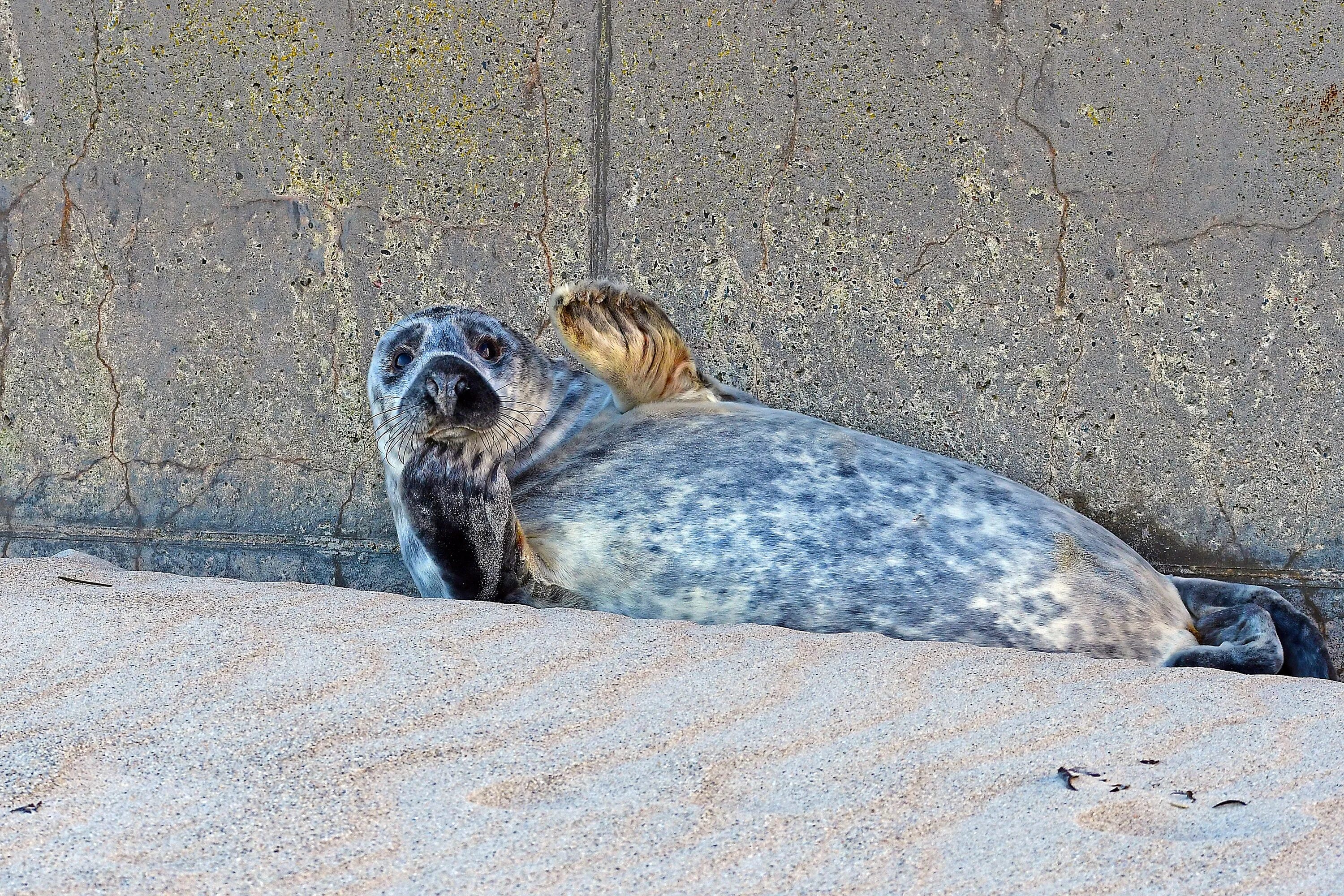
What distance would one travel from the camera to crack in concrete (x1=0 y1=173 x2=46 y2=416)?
3.71m

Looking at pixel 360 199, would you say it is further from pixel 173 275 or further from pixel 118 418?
pixel 118 418

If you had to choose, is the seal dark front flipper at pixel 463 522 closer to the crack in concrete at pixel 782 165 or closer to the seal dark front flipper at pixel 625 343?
the seal dark front flipper at pixel 625 343

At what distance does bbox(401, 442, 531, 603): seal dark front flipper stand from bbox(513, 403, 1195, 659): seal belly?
0.15 metres

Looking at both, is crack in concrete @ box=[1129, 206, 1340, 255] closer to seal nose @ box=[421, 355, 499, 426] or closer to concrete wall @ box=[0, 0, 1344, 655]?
concrete wall @ box=[0, 0, 1344, 655]

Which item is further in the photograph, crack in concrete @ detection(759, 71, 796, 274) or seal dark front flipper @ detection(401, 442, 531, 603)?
crack in concrete @ detection(759, 71, 796, 274)

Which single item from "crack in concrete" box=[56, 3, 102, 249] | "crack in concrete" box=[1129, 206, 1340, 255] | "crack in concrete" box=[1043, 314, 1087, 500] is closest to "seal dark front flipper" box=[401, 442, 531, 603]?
"crack in concrete" box=[1043, 314, 1087, 500]

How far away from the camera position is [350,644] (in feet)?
6.51

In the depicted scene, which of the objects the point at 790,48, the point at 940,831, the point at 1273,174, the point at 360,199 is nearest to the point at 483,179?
the point at 360,199

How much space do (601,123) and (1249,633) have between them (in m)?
2.15

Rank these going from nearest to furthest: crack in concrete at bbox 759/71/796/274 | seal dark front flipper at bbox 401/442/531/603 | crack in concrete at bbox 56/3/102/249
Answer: seal dark front flipper at bbox 401/442/531/603, crack in concrete at bbox 759/71/796/274, crack in concrete at bbox 56/3/102/249

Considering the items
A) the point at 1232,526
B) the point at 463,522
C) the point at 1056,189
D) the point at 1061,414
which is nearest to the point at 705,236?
the point at 1056,189

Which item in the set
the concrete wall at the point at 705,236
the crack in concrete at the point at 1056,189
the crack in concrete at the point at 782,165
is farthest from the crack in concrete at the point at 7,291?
the crack in concrete at the point at 1056,189

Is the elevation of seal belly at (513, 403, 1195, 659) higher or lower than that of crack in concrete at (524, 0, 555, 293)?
lower

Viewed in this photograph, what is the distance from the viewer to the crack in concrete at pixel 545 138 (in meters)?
3.56
